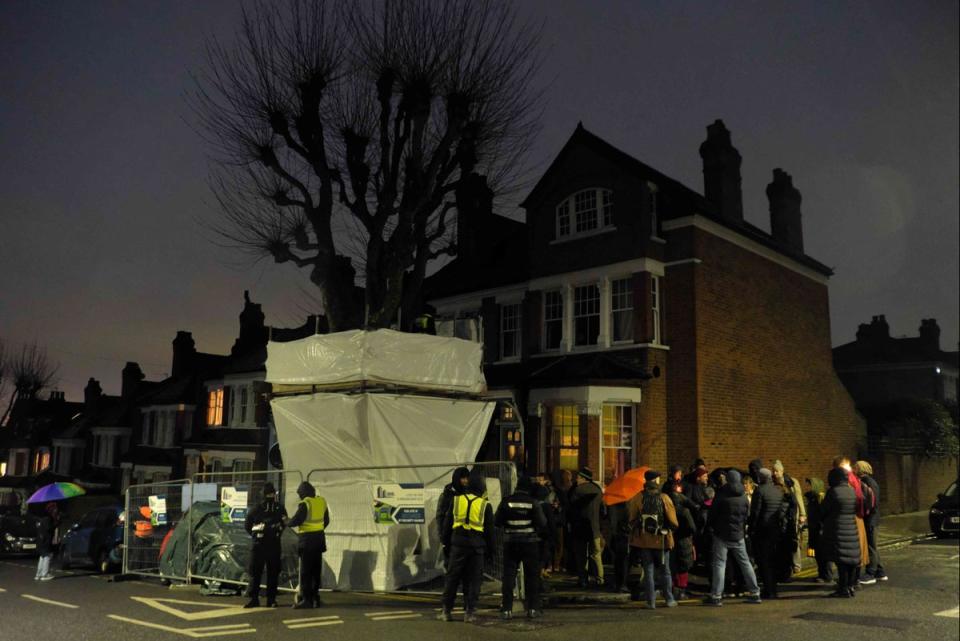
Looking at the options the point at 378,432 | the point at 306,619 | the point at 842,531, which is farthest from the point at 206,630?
the point at 842,531

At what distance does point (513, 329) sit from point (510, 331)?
12 cm

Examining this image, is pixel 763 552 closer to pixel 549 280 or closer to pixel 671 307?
pixel 671 307

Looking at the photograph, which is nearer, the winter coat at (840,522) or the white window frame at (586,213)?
the winter coat at (840,522)

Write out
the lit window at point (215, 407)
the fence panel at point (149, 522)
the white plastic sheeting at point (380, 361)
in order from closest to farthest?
1. the white plastic sheeting at point (380, 361)
2. the fence panel at point (149, 522)
3. the lit window at point (215, 407)

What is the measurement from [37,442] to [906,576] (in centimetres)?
5687

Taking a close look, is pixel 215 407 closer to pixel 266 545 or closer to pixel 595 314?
pixel 595 314

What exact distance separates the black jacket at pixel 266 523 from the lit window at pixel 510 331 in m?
11.9

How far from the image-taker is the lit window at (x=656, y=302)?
1823 centimetres

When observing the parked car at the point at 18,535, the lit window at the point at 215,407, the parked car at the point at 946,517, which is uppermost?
the lit window at the point at 215,407

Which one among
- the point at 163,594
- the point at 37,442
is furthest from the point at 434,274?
the point at 37,442

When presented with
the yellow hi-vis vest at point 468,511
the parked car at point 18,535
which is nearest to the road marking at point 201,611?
the yellow hi-vis vest at point 468,511

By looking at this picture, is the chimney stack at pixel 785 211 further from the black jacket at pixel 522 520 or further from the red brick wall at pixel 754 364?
the black jacket at pixel 522 520

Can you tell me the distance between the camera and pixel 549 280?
20.2m

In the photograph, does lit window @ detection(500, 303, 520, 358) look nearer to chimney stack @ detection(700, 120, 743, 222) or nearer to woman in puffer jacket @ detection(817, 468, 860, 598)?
chimney stack @ detection(700, 120, 743, 222)
